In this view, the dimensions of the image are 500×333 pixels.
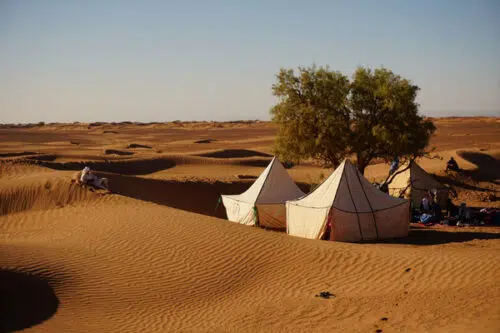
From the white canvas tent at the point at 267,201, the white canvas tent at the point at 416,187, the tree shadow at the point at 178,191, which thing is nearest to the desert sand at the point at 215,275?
the white canvas tent at the point at 267,201

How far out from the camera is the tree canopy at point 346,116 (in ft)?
78.3

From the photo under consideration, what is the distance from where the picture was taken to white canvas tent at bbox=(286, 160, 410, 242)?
17703 millimetres

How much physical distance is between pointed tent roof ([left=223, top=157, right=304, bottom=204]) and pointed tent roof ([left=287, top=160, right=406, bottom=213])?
7.98ft

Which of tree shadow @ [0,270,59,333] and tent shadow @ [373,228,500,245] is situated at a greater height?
tree shadow @ [0,270,59,333]

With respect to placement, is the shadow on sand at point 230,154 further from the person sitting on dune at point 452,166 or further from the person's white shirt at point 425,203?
the person's white shirt at point 425,203

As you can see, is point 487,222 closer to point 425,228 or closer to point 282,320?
point 425,228

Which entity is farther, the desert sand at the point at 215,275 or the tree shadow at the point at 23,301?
the desert sand at the point at 215,275

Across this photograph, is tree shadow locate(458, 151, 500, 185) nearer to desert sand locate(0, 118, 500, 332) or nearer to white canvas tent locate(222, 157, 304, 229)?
desert sand locate(0, 118, 500, 332)

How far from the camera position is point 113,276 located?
508 inches

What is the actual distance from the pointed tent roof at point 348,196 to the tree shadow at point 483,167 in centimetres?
1456

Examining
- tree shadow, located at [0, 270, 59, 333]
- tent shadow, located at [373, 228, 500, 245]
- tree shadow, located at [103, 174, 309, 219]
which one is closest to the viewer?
tree shadow, located at [0, 270, 59, 333]

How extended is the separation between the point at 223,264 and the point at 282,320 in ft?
11.9

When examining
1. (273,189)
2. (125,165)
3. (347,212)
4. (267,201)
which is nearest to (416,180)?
(273,189)

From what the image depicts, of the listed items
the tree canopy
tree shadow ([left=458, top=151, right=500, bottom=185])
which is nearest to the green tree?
the tree canopy
